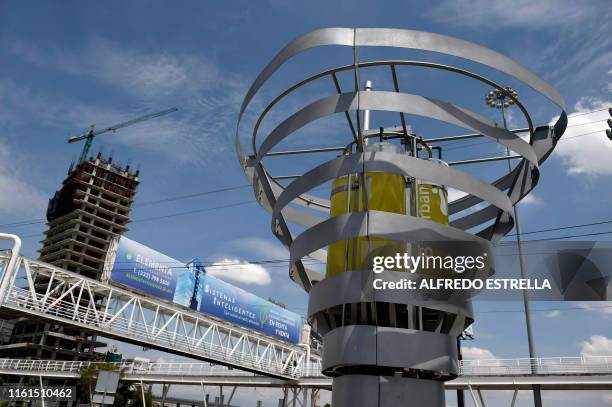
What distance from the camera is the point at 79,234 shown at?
142625 mm

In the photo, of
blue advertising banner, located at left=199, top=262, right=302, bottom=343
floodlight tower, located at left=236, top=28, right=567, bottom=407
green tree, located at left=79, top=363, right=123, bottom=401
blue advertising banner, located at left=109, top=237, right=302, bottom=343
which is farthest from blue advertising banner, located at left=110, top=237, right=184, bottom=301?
floodlight tower, located at left=236, top=28, right=567, bottom=407

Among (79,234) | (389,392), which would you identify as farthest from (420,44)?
(79,234)

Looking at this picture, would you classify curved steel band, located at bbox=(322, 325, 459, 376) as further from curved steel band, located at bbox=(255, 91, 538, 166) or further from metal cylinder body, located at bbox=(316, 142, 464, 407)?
curved steel band, located at bbox=(255, 91, 538, 166)

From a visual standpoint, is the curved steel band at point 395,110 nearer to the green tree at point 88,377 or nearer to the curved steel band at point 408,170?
the curved steel band at point 408,170

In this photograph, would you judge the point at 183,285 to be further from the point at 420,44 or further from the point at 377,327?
the point at 420,44

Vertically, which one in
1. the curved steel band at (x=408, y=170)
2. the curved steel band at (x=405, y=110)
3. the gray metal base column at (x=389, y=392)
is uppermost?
the curved steel band at (x=405, y=110)

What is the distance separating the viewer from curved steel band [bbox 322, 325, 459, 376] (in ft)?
54.0

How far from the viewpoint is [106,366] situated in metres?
65.8

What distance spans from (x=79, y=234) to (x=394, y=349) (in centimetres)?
14313

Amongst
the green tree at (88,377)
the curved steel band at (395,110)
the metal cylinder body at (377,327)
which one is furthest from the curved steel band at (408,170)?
the green tree at (88,377)

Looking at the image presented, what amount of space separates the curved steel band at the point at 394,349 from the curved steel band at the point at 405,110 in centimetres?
748

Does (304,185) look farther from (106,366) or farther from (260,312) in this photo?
(260,312)

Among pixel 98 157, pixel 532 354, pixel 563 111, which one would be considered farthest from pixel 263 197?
pixel 98 157

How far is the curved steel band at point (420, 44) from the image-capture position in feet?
55.6
